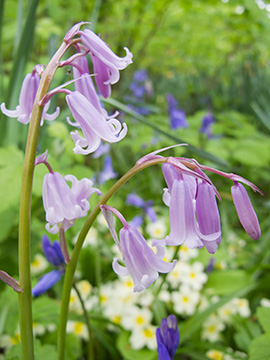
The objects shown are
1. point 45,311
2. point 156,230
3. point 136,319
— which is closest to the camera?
point 45,311

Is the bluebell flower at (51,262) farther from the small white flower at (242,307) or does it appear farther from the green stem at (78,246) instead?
the small white flower at (242,307)

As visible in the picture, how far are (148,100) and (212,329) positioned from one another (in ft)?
10.8

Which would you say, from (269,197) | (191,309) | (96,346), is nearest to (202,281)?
(191,309)

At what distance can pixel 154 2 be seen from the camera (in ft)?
9.12

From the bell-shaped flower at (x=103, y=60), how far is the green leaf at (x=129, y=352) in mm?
940

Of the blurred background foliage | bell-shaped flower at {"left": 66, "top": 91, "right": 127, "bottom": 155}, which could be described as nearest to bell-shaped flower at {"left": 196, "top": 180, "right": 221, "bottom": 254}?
bell-shaped flower at {"left": 66, "top": 91, "right": 127, "bottom": 155}

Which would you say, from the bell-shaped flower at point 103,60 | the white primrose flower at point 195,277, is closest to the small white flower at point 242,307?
the white primrose flower at point 195,277

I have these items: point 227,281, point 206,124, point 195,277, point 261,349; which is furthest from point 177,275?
point 206,124

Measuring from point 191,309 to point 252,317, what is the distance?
1.14 feet

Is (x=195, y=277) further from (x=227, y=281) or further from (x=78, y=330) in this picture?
(x=78, y=330)

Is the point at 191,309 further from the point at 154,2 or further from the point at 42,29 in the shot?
the point at 154,2

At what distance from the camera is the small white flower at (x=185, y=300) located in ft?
4.61

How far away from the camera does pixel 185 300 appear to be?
4.67 feet

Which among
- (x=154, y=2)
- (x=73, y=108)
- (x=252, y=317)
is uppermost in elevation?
(x=154, y=2)
